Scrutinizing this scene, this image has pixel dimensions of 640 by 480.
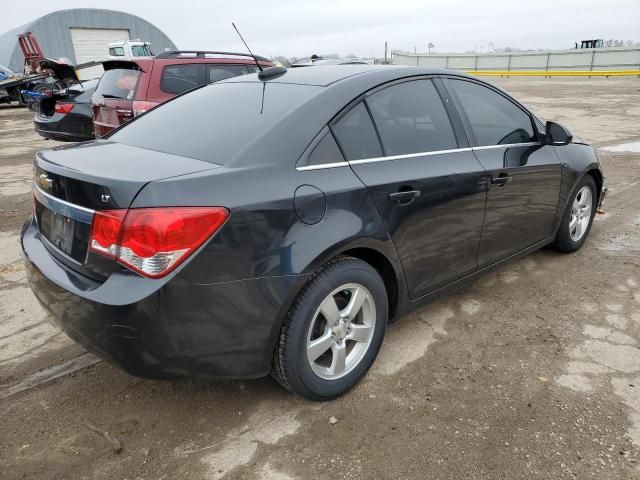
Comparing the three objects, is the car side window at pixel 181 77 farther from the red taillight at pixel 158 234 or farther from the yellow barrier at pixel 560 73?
the yellow barrier at pixel 560 73

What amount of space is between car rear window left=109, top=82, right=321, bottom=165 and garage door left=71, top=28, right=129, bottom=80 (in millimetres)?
38614

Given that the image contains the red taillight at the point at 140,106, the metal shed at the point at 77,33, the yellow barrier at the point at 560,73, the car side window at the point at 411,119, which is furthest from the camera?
the metal shed at the point at 77,33

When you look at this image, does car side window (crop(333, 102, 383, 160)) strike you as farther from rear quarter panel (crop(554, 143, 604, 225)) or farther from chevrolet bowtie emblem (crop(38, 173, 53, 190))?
rear quarter panel (crop(554, 143, 604, 225))

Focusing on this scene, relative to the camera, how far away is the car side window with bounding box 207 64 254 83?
7227 millimetres

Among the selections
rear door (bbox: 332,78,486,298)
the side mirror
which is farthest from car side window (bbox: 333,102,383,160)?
the side mirror

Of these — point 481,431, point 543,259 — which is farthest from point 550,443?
point 543,259

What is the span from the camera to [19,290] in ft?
12.5

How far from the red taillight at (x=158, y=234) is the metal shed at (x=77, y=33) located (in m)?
39.6

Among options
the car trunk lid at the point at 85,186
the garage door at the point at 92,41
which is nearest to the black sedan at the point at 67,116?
the car trunk lid at the point at 85,186

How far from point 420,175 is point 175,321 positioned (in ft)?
4.91

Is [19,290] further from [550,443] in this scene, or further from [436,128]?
[550,443]

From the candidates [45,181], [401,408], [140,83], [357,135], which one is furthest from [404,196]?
[140,83]

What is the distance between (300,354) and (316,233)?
0.56 m

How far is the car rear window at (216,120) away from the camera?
2.39 m
